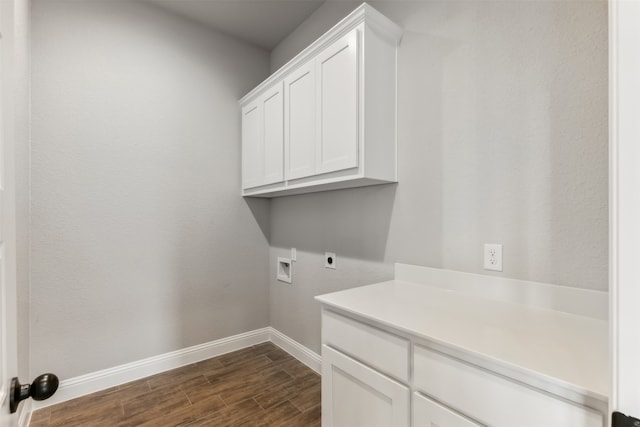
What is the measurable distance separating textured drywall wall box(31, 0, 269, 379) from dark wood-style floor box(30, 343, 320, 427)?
0.23 metres

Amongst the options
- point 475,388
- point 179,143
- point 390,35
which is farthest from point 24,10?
point 475,388

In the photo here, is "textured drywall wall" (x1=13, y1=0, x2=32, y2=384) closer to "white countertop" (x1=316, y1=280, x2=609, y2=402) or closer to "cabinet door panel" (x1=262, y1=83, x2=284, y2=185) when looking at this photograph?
"cabinet door panel" (x1=262, y1=83, x2=284, y2=185)

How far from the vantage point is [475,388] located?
2.71 ft

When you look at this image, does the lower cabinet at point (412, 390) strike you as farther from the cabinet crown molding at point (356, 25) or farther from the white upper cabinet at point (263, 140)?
the cabinet crown molding at point (356, 25)

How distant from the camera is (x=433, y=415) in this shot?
36.1 inches

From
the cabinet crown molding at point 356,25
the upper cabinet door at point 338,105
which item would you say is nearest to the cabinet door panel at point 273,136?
the cabinet crown molding at point 356,25

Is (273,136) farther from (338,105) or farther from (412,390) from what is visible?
(412,390)

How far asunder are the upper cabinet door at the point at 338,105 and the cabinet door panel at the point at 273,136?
45 cm

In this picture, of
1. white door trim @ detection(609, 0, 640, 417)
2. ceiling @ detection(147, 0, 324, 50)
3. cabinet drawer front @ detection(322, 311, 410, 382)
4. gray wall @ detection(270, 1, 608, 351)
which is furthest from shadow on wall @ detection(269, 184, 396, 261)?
ceiling @ detection(147, 0, 324, 50)

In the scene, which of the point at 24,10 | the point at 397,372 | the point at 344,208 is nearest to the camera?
the point at 397,372

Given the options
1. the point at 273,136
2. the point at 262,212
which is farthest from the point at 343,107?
the point at 262,212

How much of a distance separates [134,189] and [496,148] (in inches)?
92.6

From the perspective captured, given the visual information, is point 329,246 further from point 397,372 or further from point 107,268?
point 107,268

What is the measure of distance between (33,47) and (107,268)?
58.7 inches
